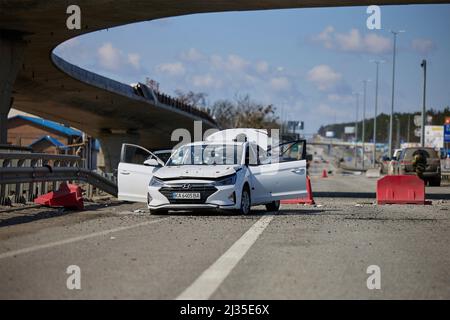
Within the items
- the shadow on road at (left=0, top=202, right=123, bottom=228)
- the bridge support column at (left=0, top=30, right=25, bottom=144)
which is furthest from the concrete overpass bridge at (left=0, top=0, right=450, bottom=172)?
the shadow on road at (left=0, top=202, right=123, bottom=228)

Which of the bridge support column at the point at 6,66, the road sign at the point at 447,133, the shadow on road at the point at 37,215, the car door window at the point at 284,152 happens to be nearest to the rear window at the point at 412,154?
the bridge support column at the point at 6,66

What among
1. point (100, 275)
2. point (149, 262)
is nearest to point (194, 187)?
point (149, 262)

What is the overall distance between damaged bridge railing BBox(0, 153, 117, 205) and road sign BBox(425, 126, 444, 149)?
91174 millimetres

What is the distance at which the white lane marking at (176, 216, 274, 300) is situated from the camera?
6762 millimetres

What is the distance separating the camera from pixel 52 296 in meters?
6.76

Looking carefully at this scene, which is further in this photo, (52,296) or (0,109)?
(0,109)

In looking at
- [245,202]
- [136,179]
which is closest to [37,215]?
[136,179]

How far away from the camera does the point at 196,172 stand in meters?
16.3

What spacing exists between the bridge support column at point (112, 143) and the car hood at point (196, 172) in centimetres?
6031

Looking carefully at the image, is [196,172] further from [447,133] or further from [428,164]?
[447,133]

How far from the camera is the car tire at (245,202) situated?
16547mm

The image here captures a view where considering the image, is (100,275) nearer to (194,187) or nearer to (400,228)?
(400,228)
